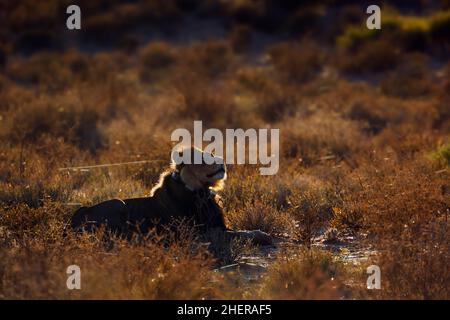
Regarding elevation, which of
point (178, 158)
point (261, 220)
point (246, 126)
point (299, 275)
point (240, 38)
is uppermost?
point (240, 38)

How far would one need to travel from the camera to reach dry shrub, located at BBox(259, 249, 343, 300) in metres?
6.25

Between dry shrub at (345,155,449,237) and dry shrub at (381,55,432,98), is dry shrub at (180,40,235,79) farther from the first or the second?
dry shrub at (345,155,449,237)

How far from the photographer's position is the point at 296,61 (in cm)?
2444

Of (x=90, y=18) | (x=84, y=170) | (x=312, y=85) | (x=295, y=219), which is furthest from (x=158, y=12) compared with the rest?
(x=295, y=219)

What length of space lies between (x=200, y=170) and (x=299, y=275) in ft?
7.21

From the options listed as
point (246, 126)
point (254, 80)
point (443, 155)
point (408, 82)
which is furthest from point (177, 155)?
point (408, 82)

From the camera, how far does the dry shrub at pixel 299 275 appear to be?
6.25 m

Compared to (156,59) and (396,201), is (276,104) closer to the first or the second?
(156,59)

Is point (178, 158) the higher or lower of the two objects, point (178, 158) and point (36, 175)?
the higher

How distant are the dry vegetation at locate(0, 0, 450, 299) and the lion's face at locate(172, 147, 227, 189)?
2.49 feet

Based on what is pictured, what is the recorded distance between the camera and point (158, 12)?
3444 centimetres

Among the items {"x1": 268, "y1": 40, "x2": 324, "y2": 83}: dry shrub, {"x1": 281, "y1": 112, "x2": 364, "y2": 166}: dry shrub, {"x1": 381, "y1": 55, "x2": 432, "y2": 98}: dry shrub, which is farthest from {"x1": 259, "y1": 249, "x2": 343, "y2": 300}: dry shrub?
{"x1": 268, "y1": 40, "x2": 324, "y2": 83}: dry shrub

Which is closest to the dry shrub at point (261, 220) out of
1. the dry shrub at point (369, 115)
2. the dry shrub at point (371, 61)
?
the dry shrub at point (369, 115)

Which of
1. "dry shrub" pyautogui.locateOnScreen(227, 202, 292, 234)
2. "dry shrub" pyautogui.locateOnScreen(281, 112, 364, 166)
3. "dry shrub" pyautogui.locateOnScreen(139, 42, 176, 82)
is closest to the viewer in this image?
"dry shrub" pyautogui.locateOnScreen(227, 202, 292, 234)
